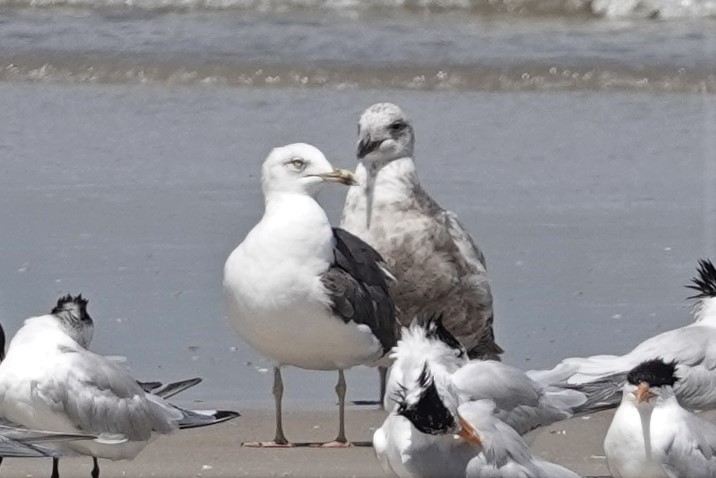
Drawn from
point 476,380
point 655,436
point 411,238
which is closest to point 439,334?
point 476,380

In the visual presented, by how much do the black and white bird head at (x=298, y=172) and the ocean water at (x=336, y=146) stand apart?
2.95 feet

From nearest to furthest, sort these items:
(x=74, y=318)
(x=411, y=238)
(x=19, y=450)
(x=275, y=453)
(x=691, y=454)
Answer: (x=19, y=450), (x=691, y=454), (x=74, y=318), (x=275, y=453), (x=411, y=238)

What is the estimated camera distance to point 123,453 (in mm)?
6664

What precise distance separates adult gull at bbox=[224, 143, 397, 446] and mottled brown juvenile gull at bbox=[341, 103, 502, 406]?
525 mm

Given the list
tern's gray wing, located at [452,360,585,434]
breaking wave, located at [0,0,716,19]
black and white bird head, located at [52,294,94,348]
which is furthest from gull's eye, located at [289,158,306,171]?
breaking wave, located at [0,0,716,19]

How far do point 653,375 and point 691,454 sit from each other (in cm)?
28

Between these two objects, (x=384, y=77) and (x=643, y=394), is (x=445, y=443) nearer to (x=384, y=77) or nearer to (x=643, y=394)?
(x=643, y=394)

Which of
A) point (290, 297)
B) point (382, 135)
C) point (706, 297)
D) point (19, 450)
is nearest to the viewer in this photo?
point (19, 450)

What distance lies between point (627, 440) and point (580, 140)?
20.8 ft

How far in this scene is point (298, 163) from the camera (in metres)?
7.61

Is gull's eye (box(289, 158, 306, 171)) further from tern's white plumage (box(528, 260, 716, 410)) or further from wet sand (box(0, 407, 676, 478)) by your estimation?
tern's white plumage (box(528, 260, 716, 410))

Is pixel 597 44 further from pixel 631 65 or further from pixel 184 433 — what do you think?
pixel 184 433

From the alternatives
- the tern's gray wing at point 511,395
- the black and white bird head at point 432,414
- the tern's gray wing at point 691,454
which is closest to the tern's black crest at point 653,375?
the tern's gray wing at point 691,454

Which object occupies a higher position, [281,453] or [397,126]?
[397,126]
